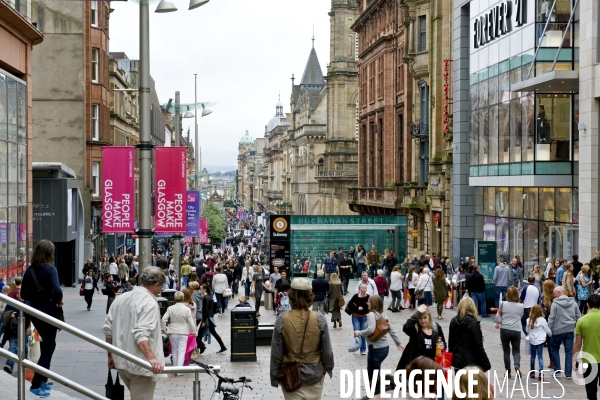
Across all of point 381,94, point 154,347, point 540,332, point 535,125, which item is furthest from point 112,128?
point 154,347

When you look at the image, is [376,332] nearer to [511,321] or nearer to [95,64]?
[511,321]

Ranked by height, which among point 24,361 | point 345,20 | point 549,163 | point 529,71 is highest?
point 345,20

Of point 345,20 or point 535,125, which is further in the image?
point 345,20

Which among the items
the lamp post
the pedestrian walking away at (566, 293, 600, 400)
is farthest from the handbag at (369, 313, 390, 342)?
the lamp post

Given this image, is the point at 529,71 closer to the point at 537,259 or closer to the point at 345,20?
the point at 537,259

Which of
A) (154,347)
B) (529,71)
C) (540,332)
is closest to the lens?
(154,347)

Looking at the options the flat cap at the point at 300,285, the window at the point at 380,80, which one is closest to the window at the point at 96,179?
the window at the point at 380,80

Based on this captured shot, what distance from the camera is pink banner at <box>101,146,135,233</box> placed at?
14828 mm

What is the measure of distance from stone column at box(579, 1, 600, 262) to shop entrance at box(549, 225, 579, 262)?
1.52m

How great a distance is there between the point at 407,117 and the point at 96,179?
17.4m

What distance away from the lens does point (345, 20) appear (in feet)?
305

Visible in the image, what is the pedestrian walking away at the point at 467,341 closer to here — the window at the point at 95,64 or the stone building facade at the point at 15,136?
the stone building facade at the point at 15,136

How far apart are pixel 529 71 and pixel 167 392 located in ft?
62.8

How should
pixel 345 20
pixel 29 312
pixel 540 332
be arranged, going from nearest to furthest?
1. pixel 29 312
2. pixel 540 332
3. pixel 345 20
